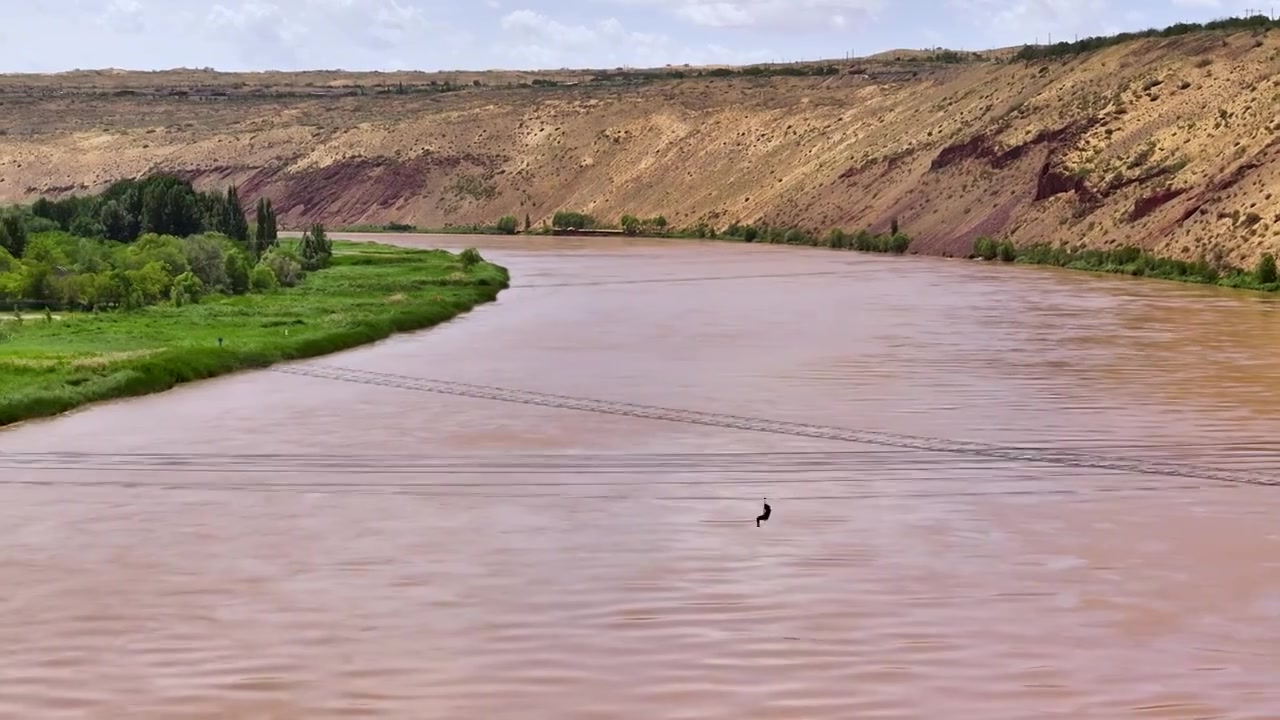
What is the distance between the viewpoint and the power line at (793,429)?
2277cm

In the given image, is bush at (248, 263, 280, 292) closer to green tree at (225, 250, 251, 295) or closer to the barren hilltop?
green tree at (225, 250, 251, 295)

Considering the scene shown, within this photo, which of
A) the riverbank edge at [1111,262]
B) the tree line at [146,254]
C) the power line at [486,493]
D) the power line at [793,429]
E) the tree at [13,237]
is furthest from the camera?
the riverbank edge at [1111,262]

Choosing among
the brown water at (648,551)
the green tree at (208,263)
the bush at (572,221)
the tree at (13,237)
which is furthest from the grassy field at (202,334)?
the bush at (572,221)

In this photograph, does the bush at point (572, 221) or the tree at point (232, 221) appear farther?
the bush at point (572, 221)

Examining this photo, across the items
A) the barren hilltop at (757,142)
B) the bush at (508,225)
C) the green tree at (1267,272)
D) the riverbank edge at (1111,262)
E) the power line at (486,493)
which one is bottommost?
the bush at (508,225)

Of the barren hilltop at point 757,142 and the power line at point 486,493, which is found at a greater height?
the barren hilltop at point 757,142

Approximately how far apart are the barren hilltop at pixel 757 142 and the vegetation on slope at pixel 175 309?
25.5 metres

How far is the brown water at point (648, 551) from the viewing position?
45.3 ft

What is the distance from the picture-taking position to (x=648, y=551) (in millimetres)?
18156

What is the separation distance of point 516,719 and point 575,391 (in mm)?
17440

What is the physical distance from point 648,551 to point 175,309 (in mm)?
27146

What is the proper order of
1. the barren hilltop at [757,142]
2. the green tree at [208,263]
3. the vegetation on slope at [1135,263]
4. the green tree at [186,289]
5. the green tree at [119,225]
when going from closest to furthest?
1. the green tree at [186,289]
2. the green tree at [208,263]
3. the vegetation on slope at [1135,263]
4. the green tree at [119,225]
5. the barren hilltop at [757,142]

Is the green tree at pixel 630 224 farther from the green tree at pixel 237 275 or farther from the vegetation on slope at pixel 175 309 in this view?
the green tree at pixel 237 275

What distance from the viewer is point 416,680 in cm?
1385
